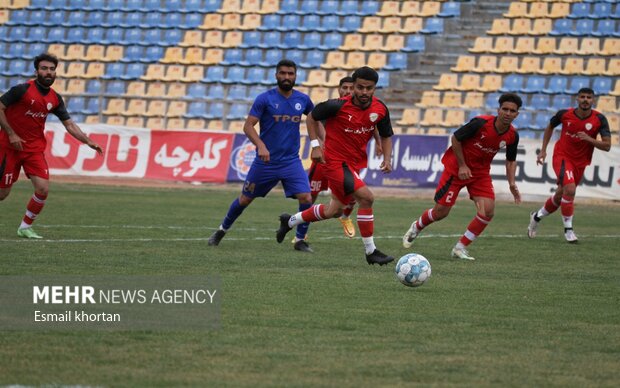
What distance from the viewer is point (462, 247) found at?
46.1 ft

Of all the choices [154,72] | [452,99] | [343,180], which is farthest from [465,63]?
[343,180]

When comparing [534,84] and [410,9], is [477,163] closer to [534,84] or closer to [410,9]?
[534,84]

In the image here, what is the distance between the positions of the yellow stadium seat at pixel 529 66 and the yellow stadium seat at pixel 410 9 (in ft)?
15.9

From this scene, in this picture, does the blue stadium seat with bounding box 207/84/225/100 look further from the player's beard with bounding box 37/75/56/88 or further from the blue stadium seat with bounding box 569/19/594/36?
the player's beard with bounding box 37/75/56/88

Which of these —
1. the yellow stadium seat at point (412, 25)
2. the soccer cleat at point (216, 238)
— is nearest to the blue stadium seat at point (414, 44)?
the yellow stadium seat at point (412, 25)

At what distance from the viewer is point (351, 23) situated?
37.2 metres

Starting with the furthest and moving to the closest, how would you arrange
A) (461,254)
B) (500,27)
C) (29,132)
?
(500,27) → (29,132) → (461,254)

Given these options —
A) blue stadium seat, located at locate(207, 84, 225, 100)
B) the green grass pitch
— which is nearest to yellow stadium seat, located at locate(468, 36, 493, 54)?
blue stadium seat, located at locate(207, 84, 225, 100)

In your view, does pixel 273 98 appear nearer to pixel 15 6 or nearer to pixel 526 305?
pixel 526 305

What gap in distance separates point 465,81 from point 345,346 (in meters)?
26.2

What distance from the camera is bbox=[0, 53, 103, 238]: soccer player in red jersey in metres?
14.6

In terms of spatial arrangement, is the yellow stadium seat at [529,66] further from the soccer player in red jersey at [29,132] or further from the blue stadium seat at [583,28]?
the soccer player in red jersey at [29,132]

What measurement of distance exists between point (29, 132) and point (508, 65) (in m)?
20.8

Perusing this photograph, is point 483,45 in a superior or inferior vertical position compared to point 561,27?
inferior
